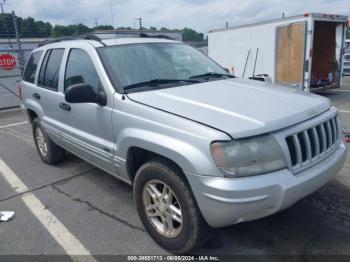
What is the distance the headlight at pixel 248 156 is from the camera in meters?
2.23

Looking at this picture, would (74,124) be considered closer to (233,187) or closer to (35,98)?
(35,98)

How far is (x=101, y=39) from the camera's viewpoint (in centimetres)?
360

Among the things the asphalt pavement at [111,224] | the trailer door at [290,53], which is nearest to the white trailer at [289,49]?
the trailer door at [290,53]

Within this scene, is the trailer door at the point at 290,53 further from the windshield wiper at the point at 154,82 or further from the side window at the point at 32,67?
the side window at the point at 32,67

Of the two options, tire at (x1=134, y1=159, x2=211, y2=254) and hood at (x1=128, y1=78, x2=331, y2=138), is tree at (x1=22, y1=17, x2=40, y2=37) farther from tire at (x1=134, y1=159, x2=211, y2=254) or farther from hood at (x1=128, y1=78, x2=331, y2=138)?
tire at (x1=134, y1=159, x2=211, y2=254)

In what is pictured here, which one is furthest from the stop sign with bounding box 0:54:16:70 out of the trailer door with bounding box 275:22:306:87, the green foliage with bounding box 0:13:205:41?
the trailer door with bounding box 275:22:306:87

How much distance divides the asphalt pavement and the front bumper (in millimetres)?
655

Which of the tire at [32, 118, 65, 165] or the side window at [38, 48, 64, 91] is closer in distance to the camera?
the side window at [38, 48, 64, 91]

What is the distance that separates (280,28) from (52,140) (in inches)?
310

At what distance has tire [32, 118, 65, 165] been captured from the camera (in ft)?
16.1

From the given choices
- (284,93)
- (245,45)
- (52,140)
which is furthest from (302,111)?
(245,45)

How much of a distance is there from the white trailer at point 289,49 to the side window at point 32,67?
7.03 meters

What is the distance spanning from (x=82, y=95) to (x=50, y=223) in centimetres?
143

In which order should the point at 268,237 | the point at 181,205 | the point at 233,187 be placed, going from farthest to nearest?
the point at 268,237 → the point at 181,205 → the point at 233,187
